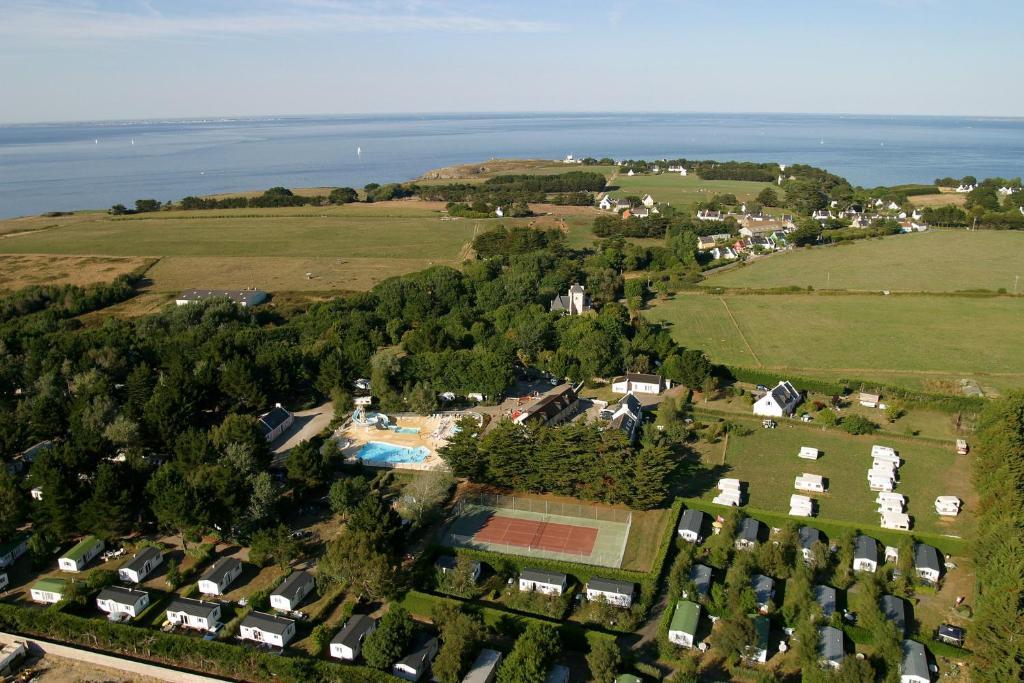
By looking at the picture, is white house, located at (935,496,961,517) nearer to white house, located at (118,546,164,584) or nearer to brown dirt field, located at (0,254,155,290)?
white house, located at (118,546,164,584)

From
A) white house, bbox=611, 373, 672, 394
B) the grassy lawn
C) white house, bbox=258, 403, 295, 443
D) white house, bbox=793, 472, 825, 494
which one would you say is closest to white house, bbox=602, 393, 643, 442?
white house, bbox=611, 373, 672, 394

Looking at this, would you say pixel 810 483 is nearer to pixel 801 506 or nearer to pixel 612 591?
pixel 801 506

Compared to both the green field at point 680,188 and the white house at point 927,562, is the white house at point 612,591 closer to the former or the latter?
the white house at point 927,562

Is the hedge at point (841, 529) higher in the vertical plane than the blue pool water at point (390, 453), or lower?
lower

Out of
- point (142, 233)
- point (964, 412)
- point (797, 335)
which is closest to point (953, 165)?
point (797, 335)

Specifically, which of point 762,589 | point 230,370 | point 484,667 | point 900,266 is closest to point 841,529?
point 762,589

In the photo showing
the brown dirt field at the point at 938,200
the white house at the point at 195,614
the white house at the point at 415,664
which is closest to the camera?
the white house at the point at 415,664

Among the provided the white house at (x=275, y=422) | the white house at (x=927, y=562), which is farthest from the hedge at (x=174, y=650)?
the white house at (x=927, y=562)
